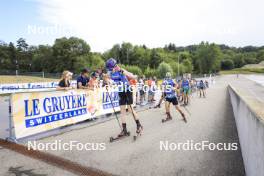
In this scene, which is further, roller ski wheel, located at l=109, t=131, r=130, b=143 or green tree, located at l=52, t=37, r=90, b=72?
green tree, located at l=52, t=37, r=90, b=72

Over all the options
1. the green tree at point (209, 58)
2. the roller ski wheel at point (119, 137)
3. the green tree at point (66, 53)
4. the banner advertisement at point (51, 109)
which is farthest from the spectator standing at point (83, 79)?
the green tree at point (209, 58)

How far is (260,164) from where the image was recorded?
333 centimetres

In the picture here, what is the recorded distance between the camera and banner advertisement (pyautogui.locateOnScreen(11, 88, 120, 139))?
7.24m

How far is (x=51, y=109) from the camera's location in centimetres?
834

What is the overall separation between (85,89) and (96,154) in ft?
15.1

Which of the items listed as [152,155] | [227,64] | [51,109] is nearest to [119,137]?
[152,155]

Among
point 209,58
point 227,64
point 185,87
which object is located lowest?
point 185,87

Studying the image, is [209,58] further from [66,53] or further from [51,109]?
[51,109]

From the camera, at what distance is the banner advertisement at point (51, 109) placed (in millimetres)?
7242

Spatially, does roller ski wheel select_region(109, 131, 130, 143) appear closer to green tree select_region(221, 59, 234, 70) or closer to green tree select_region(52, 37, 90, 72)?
green tree select_region(52, 37, 90, 72)

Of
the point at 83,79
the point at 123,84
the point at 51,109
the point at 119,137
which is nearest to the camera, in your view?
the point at 119,137

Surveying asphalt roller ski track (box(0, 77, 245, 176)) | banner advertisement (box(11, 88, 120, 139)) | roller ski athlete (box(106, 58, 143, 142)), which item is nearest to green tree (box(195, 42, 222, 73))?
banner advertisement (box(11, 88, 120, 139))

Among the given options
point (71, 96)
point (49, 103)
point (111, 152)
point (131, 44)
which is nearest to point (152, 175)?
point (111, 152)

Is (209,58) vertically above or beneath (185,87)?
above
